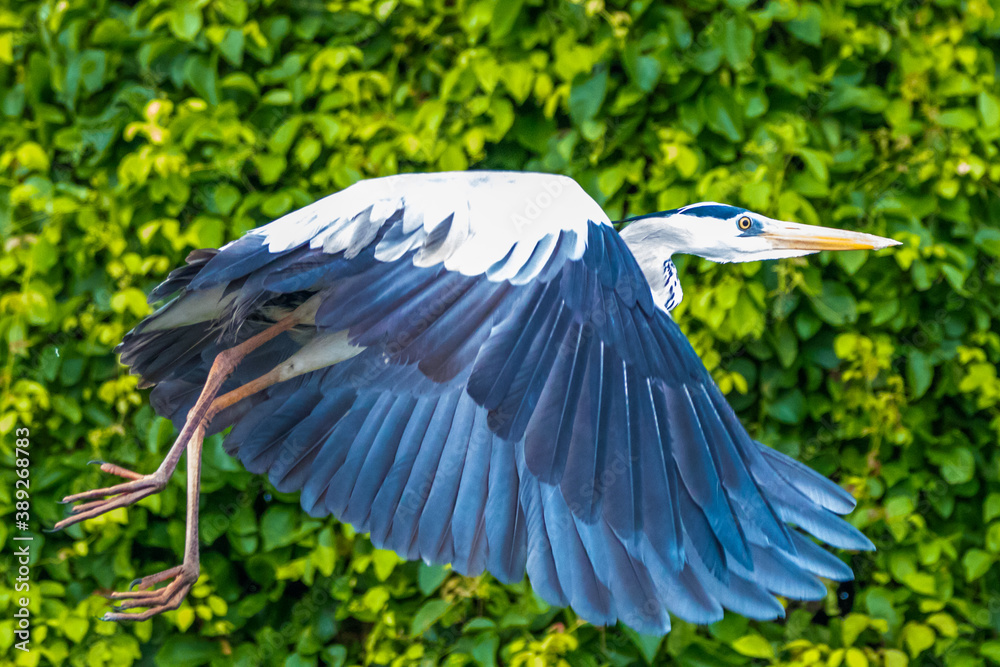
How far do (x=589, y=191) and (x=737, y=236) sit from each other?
0.54 m

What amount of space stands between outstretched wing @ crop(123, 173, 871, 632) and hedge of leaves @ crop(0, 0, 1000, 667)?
635 millimetres

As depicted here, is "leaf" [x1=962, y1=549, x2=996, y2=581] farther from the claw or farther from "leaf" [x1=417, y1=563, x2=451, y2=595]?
the claw

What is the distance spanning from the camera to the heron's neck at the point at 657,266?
1.36 metres

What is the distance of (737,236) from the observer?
1330 mm

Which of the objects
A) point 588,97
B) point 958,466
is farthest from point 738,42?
point 958,466

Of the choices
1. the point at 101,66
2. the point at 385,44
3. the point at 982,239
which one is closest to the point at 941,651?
the point at 982,239

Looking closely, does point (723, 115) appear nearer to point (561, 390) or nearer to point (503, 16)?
point (503, 16)

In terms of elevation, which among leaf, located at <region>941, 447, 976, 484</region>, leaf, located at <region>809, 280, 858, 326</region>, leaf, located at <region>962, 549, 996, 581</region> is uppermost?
leaf, located at <region>809, 280, 858, 326</region>

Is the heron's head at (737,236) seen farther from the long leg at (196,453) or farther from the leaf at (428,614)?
the leaf at (428,614)

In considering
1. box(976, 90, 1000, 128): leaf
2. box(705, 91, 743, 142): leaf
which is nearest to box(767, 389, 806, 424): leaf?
box(705, 91, 743, 142): leaf

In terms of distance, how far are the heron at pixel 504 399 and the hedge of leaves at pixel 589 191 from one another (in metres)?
0.47

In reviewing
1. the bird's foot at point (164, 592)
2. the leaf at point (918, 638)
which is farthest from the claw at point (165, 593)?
the leaf at point (918, 638)

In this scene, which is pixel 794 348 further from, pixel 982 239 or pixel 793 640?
pixel 793 640

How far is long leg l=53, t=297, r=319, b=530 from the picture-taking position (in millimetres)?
1068
